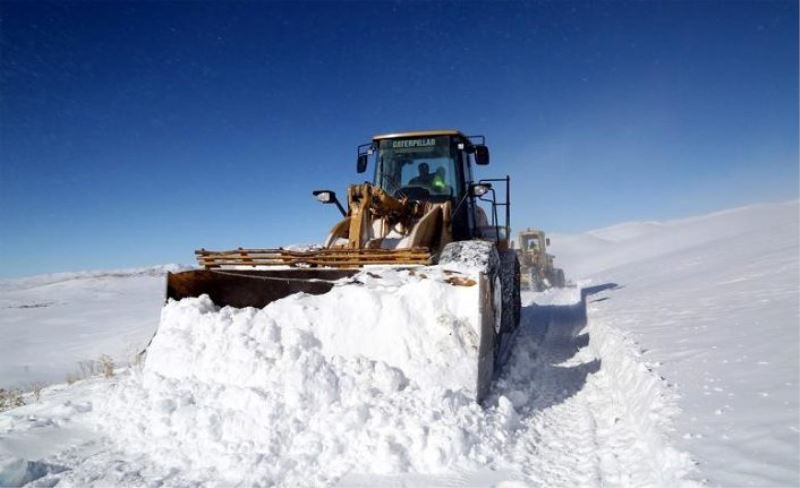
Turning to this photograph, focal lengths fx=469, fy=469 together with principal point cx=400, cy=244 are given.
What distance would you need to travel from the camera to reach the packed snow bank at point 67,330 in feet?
26.3

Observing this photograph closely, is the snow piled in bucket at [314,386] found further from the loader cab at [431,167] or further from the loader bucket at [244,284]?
the loader cab at [431,167]

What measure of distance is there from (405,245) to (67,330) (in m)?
11.3

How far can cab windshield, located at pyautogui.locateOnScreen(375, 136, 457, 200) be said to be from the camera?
267 inches

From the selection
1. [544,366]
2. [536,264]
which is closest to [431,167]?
[544,366]

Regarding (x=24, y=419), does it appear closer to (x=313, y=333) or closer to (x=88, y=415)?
(x=88, y=415)

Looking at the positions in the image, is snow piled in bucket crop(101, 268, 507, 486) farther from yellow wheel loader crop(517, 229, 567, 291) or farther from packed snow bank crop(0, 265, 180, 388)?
yellow wheel loader crop(517, 229, 567, 291)

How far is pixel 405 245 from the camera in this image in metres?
5.30

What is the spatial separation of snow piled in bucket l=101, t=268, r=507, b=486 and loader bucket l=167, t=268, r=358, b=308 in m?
0.25

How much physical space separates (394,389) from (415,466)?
0.71 meters

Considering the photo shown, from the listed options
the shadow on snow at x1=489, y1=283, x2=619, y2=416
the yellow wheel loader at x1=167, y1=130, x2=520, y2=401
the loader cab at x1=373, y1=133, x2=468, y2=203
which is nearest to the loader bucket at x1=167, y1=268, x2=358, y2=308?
the yellow wheel loader at x1=167, y1=130, x2=520, y2=401

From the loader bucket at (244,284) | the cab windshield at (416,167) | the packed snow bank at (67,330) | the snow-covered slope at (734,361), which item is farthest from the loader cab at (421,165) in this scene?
the packed snow bank at (67,330)

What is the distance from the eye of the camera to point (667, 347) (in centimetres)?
471

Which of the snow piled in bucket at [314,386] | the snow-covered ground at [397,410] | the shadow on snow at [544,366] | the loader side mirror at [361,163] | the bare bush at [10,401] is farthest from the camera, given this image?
the loader side mirror at [361,163]

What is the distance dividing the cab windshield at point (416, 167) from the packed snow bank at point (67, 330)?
5.38 m
